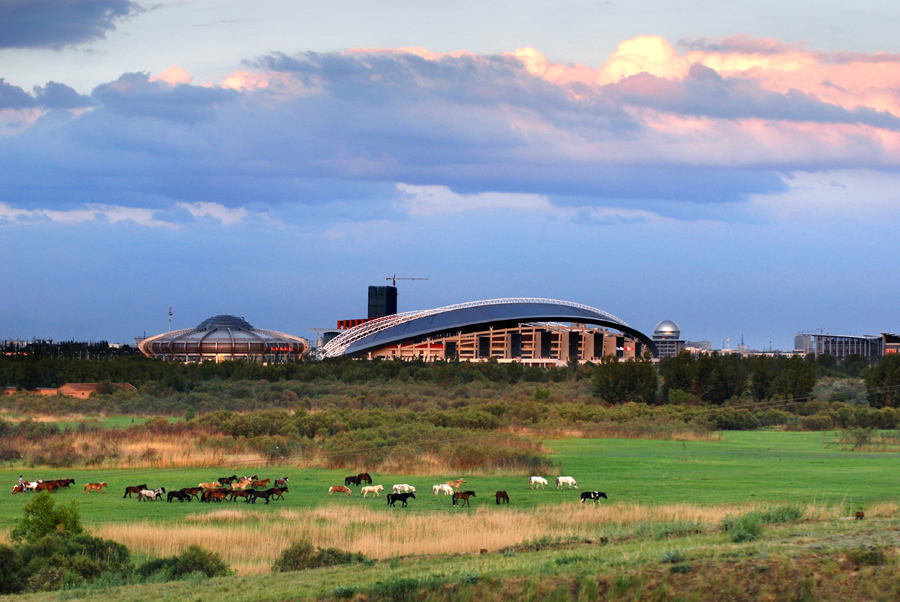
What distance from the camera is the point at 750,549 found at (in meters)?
11.9

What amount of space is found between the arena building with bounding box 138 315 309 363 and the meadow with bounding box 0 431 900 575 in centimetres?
11115

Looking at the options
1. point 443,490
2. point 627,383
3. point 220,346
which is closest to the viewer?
point 443,490

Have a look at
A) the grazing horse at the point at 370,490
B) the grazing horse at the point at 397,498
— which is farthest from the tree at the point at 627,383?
the grazing horse at the point at 397,498

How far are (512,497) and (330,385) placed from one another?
52.2 metres

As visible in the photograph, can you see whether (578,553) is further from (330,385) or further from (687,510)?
(330,385)

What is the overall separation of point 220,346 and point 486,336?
4159 cm

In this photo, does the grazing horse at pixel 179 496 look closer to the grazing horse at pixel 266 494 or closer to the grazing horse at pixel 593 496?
the grazing horse at pixel 266 494

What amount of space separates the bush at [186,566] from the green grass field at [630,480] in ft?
19.6

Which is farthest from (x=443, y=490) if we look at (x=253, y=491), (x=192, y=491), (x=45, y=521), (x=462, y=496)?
(x=45, y=521)

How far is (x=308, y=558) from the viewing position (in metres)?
14.6

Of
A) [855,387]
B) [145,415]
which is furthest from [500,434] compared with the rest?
[855,387]

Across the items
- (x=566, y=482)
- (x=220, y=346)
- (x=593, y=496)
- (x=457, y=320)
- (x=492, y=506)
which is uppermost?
(x=457, y=320)

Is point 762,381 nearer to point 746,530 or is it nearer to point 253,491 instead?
point 253,491

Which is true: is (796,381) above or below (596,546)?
above
